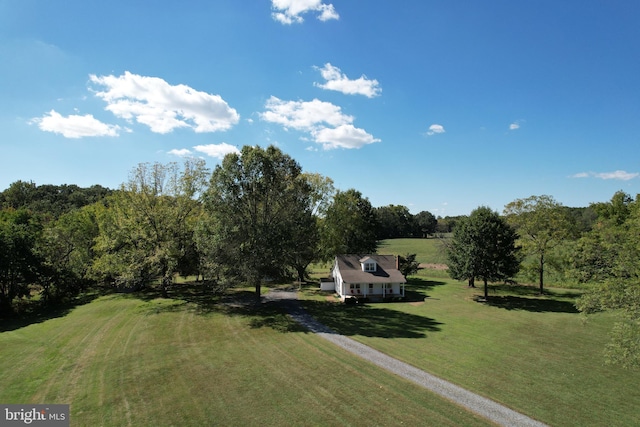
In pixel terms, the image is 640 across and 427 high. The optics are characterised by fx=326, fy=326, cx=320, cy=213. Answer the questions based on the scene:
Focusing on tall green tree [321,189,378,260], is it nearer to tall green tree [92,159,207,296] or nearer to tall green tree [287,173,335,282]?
tall green tree [287,173,335,282]

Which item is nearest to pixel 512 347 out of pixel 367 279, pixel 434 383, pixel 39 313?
pixel 434 383

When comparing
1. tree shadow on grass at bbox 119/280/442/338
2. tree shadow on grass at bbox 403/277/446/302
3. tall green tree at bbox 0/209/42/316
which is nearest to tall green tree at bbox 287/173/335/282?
tree shadow on grass at bbox 119/280/442/338

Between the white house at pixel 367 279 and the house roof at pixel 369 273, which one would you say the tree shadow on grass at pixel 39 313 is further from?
the house roof at pixel 369 273

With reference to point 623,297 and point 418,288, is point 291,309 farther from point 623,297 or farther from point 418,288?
point 623,297

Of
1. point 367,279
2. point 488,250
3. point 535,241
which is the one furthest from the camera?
point 535,241

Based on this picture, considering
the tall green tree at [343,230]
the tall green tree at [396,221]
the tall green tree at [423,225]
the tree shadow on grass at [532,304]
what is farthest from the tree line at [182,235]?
the tall green tree at [423,225]

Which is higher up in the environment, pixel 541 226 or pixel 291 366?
pixel 541 226

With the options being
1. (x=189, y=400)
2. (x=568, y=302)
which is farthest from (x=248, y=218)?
(x=568, y=302)
